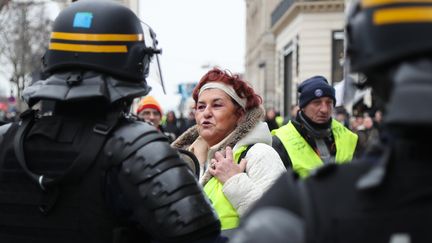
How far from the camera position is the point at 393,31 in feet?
5.41

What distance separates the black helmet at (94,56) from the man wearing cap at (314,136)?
262 cm

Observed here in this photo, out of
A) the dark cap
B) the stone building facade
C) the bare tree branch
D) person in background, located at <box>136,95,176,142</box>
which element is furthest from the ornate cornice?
the dark cap

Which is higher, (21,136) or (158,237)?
(21,136)

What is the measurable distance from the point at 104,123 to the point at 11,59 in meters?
44.3

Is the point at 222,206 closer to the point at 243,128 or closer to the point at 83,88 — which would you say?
the point at 243,128

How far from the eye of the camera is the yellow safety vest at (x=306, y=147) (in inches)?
211

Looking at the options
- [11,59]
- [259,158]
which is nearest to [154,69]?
[259,158]

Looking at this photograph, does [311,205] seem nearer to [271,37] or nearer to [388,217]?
[388,217]

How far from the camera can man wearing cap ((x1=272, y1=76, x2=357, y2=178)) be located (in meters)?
5.43

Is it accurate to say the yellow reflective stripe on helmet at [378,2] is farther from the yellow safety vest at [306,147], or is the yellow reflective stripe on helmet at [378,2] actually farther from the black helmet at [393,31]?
the yellow safety vest at [306,147]

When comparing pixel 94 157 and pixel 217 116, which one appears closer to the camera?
pixel 94 157

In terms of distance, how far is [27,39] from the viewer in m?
42.1

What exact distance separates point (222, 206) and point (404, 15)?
2.27 metres

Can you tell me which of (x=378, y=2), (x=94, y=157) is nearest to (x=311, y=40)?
(x=94, y=157)
